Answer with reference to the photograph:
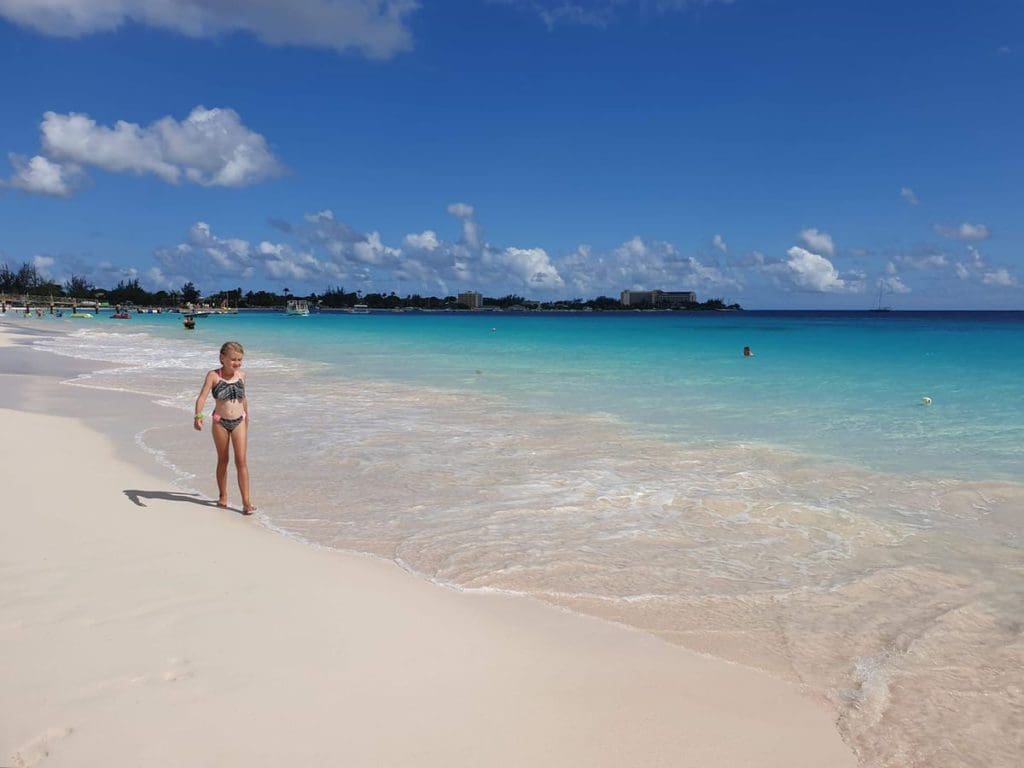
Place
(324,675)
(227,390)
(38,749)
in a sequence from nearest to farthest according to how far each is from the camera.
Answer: (38,749), (324,675), (227,390)

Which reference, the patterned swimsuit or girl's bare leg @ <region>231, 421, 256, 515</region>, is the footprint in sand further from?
the patterned swimsuit

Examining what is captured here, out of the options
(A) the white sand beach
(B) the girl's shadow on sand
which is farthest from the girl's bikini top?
(A) the white sand beach

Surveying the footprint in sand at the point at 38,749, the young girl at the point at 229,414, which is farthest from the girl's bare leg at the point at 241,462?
the footprint in sand at the point at 38,749

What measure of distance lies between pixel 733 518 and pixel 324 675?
484 centimetres

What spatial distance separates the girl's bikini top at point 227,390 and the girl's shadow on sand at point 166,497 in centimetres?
117

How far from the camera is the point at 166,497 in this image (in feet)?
23.8

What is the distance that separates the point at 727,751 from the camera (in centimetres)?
328

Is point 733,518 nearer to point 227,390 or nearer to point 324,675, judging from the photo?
point 324,675

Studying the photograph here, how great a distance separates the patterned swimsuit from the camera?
22.1 ft

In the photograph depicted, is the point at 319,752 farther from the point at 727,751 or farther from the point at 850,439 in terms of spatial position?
the point at 850,439

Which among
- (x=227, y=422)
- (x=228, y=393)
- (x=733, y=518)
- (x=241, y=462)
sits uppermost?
(x=228, y=393)

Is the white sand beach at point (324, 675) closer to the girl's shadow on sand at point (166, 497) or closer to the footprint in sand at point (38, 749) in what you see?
the footprint in sand at point (38, 749)

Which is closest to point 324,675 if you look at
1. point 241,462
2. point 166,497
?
point 241,462

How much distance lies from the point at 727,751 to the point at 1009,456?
10.1m
